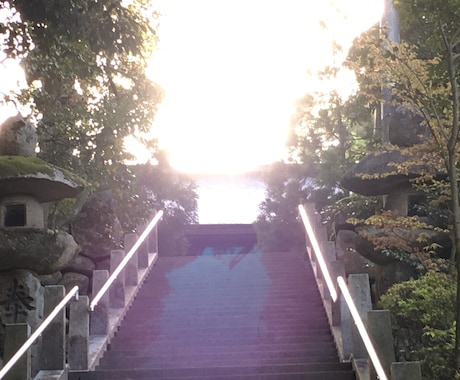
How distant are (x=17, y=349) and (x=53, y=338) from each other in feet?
2.97

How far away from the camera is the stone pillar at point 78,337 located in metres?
6.41

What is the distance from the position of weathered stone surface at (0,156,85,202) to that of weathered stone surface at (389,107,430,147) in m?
5.05

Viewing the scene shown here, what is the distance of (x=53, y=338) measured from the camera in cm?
608

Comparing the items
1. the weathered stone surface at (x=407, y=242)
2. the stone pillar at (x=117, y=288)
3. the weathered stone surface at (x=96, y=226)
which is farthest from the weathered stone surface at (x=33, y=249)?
the weathered stone surface at (x=96, y=226)

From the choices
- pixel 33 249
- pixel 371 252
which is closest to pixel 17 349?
pixel 33 249

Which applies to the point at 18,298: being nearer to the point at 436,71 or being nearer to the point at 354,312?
the point at 354,312

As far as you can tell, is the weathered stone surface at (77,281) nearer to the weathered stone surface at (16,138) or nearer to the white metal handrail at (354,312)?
the weathered stone surface at (16,138)

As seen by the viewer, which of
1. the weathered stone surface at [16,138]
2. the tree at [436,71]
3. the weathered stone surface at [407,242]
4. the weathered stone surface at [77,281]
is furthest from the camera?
the weathered stone surface at [77,281]

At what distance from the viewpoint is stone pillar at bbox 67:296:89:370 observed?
21.0 feet

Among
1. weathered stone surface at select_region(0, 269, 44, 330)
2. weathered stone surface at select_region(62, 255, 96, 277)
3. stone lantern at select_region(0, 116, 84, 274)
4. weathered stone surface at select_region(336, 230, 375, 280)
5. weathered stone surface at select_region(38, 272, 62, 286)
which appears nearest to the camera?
stone lantern at select_region(0, 116, 84, 274)

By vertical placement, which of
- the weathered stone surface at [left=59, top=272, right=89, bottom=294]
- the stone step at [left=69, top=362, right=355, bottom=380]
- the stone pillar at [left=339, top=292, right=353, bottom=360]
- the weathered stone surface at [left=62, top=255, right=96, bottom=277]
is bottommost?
the stone step at [left=69, top=362, right=355, bottom=380]

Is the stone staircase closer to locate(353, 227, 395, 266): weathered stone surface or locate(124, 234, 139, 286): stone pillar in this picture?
locate(124, 234, 139, 286): stone pillar

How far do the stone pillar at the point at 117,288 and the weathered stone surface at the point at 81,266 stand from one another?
424 cm

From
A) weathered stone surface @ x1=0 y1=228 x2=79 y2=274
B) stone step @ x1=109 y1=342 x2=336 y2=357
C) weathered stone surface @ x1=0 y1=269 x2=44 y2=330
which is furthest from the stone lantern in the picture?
stone step @ x1=109 y1=342 x2=336 y2=357
